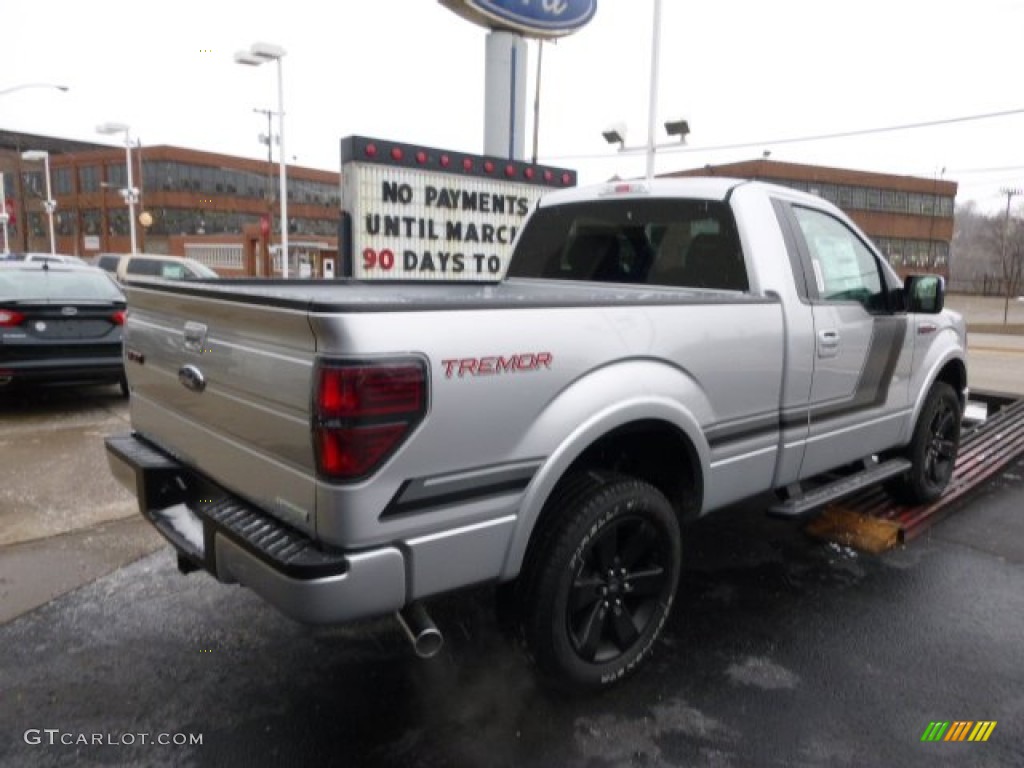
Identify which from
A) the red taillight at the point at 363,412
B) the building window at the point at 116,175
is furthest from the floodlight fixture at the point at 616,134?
the building window at the point at 116,175

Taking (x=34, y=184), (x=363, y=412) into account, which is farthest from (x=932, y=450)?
(x=34, y=184)

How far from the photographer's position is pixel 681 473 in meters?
3.26

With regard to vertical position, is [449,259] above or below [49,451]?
above

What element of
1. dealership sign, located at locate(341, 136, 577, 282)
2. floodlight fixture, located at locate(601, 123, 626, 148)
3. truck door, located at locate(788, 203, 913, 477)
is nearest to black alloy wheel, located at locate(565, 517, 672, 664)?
truck door, located at locate(788, 203, 913, 477)

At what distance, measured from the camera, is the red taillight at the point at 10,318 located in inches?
282

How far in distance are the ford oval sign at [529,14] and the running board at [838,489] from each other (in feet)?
26.9

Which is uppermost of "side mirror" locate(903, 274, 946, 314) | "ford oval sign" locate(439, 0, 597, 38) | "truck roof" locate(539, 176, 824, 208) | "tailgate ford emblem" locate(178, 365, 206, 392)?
"ford oval sign" locate(439, 0, 597, 38)

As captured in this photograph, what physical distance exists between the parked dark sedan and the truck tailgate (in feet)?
15.9

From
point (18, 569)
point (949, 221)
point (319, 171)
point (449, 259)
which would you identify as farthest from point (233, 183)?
point (18, 569)

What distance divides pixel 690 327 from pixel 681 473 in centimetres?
65

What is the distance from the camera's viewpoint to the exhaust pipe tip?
2322mm

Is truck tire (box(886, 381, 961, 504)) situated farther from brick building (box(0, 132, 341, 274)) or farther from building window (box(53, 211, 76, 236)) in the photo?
building window (box(53, 211, 76, 236))

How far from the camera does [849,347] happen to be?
3.88 m

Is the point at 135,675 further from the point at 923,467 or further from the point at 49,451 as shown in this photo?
the point at 923,467
